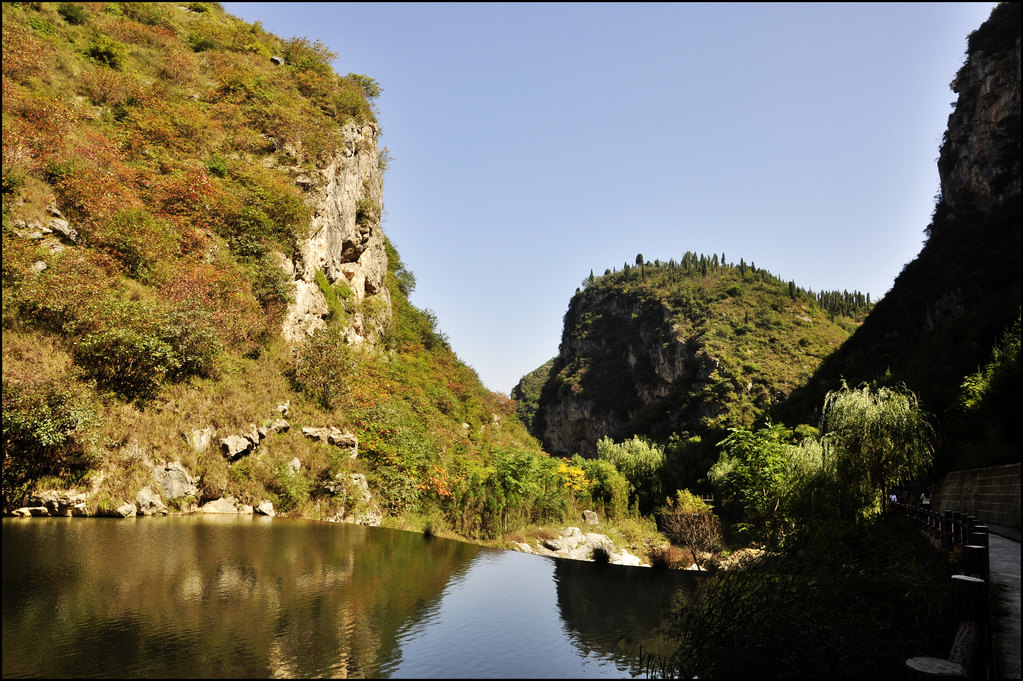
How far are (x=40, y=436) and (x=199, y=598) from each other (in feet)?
18.5

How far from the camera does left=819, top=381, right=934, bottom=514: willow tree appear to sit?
13.3 meters

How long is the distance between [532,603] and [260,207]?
17.0 meters

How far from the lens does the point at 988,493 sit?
14.1 m

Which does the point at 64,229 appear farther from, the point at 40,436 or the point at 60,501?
the point at 60,501

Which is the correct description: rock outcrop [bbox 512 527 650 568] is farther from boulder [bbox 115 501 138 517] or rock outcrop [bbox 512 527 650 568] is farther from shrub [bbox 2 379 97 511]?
shrub [bbox 2 379 97 511]

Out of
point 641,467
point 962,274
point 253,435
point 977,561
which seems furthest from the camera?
point 962,274

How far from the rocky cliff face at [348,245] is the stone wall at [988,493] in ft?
66.5

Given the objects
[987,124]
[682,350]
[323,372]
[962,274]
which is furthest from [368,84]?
[682,350]

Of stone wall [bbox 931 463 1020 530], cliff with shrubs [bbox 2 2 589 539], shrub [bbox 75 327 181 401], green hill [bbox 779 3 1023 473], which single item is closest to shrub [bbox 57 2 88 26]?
cliff with shrubs [bbox 2 2 589 539]

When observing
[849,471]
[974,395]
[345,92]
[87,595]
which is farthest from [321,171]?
[974,395]

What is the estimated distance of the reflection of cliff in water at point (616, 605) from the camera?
8508mm

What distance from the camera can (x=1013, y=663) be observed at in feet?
14.7

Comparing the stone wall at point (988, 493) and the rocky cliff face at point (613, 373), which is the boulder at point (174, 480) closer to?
the stone wall at point (988, 493)

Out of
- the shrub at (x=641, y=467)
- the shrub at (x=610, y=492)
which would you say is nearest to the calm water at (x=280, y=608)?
the shrub at (x=610, y=492)
